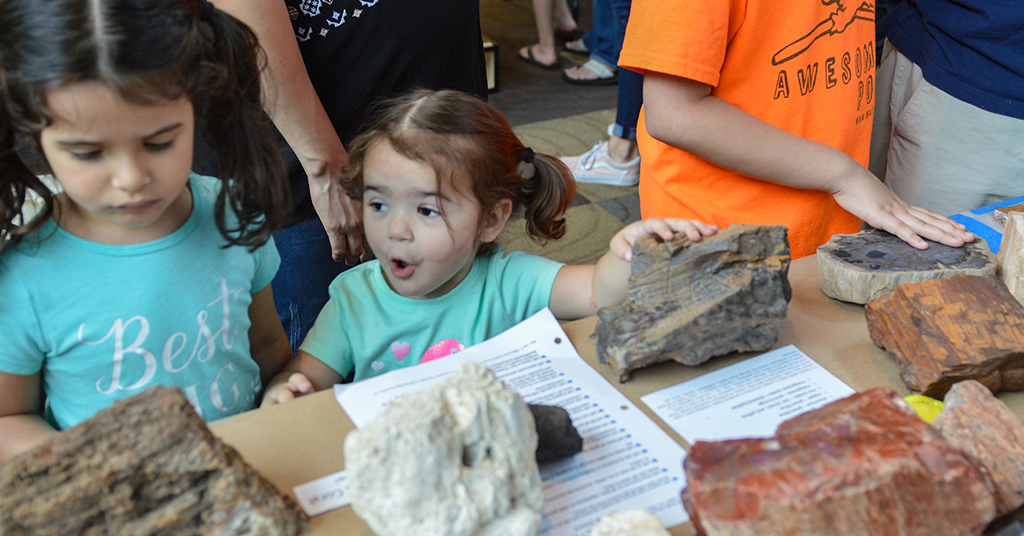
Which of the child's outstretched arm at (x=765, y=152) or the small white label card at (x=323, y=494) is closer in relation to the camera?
the small white label card at (x=323, y=494)

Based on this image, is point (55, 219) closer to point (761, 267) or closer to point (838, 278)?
point (761, 267)

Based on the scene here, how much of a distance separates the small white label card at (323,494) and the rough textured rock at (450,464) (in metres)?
0.12

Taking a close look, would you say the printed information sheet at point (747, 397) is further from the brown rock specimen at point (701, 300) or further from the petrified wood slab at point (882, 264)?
the petrified wood slab at point (882, 264)

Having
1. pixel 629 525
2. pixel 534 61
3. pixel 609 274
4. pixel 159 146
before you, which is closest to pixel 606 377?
pixel 609 274

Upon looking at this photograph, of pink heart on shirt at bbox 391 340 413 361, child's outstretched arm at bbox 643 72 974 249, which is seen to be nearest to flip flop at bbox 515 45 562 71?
child's outstretched arm at bbox 643 72 974 249

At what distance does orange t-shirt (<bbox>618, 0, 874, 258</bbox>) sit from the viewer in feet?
4.28

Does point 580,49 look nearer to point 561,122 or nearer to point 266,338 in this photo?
point 561,122

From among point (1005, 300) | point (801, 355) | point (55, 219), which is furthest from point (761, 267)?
point (55, 219)

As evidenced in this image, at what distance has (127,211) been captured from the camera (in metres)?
0.90

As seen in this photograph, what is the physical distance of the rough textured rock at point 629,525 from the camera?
→ 722mm

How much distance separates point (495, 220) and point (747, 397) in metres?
0.57

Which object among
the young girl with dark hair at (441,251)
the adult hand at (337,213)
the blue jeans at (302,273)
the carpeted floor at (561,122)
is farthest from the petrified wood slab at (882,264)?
the carpeted floor at (561,122)

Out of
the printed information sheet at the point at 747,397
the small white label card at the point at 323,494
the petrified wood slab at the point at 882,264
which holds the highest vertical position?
the petrified wood slab at the point at 882,264

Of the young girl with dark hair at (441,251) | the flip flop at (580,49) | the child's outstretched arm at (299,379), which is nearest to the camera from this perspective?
the child's outstretched arm at (299,379)
